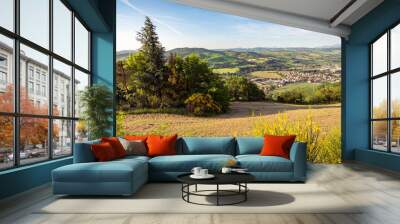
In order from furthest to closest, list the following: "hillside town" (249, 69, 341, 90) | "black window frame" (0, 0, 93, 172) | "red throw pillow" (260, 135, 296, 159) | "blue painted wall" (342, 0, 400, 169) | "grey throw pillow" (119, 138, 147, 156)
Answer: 1. "hillside town" (249, 69, 341, 90)
2. "blue painted wall" (342, 0, 400, 169)
3. "grey throw pillow" (119, 138, 147, 156)
4. "red throw pillow" (260, 135, 296, 159)
5. "black window frame" (0, 0, 93, 172)

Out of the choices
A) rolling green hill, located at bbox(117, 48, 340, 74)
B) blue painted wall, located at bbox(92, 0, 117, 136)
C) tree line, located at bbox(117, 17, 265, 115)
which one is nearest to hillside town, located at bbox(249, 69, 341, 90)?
rolling green hill, located at bbox(117, 48, 340, 74)

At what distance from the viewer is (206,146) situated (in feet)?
23.5

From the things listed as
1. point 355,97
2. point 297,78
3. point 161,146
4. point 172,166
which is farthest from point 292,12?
point 172,166

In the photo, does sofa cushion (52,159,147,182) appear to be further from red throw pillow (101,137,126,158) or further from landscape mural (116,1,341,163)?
landscape mural (116,1,341,163)

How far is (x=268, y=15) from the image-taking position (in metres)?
9.34

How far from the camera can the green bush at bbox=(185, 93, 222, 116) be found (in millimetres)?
11531

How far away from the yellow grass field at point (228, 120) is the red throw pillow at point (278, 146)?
464 centimetres

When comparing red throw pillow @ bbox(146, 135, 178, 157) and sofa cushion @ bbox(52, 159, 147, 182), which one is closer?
sofa cushion @ bbox(52, 159, 147, 182)

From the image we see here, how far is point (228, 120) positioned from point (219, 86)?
1027 mm

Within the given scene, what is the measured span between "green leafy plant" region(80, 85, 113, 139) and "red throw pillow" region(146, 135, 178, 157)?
5.17 ft

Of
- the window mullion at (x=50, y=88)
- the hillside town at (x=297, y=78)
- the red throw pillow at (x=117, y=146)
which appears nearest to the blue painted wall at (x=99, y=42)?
the window mullion at (x=50, y=88)

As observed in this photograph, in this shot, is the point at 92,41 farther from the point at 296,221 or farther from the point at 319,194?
the point at 296,221

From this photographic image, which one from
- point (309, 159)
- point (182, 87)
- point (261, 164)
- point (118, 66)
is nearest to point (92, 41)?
point (118, 66)

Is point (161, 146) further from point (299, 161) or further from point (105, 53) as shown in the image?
point (105, 53)
